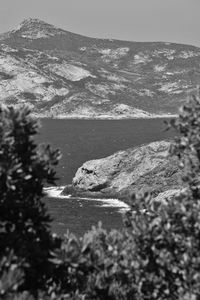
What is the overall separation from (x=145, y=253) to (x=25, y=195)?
3512 millimetres

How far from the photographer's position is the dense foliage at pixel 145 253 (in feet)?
48.0

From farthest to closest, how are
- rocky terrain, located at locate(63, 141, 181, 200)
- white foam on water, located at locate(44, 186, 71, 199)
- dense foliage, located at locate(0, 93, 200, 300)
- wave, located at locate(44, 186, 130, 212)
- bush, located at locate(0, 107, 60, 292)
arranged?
1. white foam on water, located at locate(44, 186, 71, 199)
2. rocky terrain, located at locate(63, 141, 181, 200)
3. wave, located at locate(44, 186, 130, 212)
4. bush, located at locate(0, 107, 60, 292)
5. dense foliage, located at locate(0, 93, 200, 300)

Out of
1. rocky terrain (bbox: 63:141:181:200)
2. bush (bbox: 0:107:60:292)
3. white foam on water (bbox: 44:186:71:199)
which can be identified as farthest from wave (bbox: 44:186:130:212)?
bush (bbox: 0:107:60:292)

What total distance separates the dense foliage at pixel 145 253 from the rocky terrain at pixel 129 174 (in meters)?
80.9

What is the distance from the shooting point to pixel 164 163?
10356 centimetres

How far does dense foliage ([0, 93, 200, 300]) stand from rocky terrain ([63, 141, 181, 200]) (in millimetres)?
80934

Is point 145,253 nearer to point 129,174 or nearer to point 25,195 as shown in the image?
point 25,195

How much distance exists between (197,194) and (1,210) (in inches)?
220

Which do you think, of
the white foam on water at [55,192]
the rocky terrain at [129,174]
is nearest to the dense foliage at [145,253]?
the rocky terrain at [129,174]

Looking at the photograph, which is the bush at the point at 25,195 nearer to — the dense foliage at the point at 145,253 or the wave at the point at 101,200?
the dense foliage at the point at 145,253

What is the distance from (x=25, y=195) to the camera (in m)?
15.8

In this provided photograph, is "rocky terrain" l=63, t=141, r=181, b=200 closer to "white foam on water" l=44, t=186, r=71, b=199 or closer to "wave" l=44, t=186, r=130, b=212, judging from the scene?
"white foam on water" l=44, t=186, r=71, b=199

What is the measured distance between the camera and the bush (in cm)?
1510

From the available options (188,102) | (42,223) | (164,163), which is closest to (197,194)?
(188,102)
